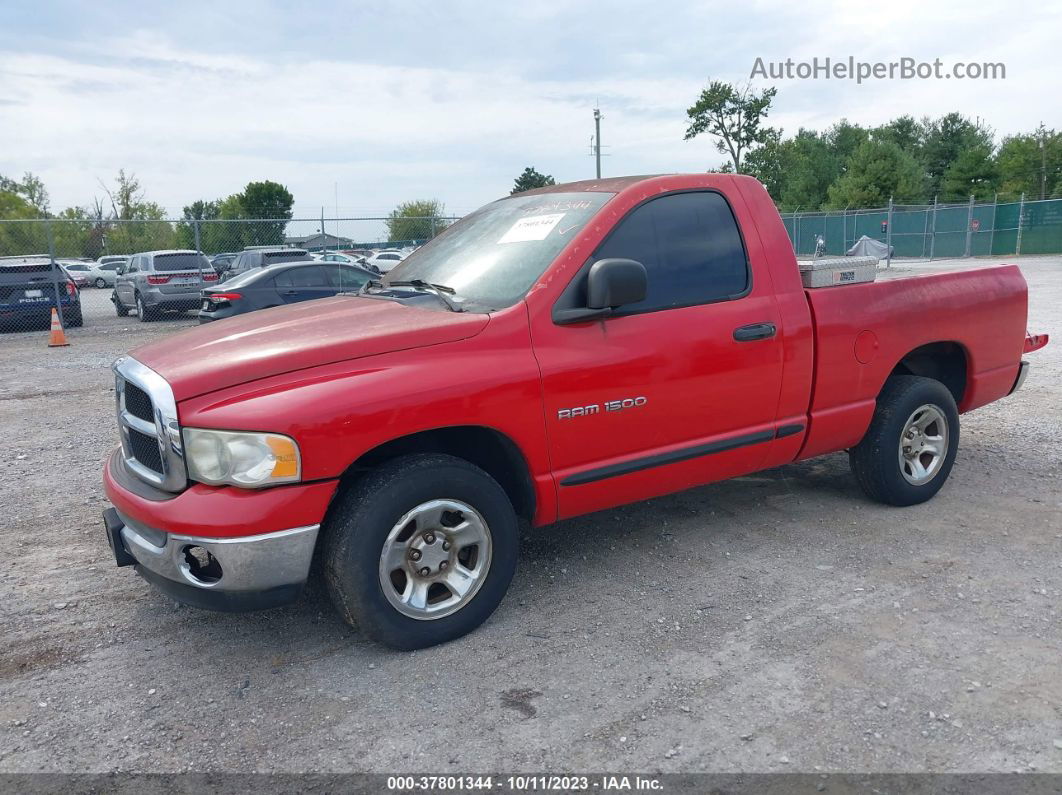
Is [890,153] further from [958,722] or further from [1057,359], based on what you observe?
[958,722]

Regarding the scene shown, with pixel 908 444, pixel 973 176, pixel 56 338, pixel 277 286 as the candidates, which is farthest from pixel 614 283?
pixel 973 176

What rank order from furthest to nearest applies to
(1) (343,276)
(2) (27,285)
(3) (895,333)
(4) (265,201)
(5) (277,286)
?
1. (4) (265,201)
2. (2) (27,285)
3. (1) (343,276)
4. (5) (277,286)
5. (3) (895,333)

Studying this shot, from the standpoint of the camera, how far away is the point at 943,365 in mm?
5355

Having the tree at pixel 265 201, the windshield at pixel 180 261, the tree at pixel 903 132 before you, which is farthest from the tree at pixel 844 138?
the windshield at pixel 180 261

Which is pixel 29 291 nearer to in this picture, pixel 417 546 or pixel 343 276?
pixel 343 276

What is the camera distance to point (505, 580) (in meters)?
3.66

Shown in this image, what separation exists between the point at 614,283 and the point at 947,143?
6747 centimetres

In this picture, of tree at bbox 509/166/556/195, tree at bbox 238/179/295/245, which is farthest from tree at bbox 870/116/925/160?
tree at bbox 238/179/295/245

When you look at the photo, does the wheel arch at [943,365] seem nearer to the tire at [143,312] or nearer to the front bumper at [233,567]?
the front bumper at [233,567]

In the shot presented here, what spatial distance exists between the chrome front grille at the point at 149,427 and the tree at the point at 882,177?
56.2 metres

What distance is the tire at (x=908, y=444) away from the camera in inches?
189

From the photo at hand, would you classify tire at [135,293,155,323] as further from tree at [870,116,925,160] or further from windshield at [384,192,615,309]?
tree at [870,116,925,160]

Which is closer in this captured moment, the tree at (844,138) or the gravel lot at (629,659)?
the gravel lot at (629,659)

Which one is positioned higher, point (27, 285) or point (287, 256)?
point (287, 256)
